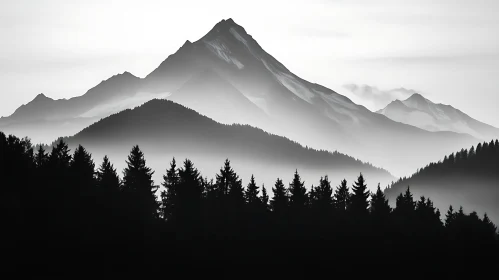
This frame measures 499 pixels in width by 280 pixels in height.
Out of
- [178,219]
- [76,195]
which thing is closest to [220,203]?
[178,219]

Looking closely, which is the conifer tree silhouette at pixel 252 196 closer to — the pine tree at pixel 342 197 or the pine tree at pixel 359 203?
the pine tree at pixel 359 203

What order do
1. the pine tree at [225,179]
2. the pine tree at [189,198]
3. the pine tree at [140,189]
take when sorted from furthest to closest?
the pine tree at [225,179] → the pine tree at [189,198] → the pine tree at [140,189]

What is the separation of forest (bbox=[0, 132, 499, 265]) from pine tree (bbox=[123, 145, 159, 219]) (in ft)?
0.51

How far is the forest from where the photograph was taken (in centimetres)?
5803

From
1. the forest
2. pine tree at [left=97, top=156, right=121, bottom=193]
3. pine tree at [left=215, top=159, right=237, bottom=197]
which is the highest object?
pine tree at [left=215, top=159, right=237, bottom=197]

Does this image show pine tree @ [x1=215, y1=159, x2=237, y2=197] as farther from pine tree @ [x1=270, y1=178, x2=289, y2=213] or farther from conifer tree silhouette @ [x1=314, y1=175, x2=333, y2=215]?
conifer tree silhouette @ [x1=314, y1=175, x2=333, y2=215]

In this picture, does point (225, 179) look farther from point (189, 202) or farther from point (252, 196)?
point (189, 202)

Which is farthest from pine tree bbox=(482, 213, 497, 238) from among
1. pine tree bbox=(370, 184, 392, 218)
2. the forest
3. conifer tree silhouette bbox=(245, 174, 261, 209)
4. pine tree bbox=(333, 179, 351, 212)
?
conifer tree silhouette bbox=(245, 174, 261, 209)

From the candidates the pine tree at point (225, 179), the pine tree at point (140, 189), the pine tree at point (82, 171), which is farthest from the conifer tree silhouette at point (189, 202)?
the pine tree at point (82, 171)

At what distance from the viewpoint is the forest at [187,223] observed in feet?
190

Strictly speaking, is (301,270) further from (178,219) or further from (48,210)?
(48,210)

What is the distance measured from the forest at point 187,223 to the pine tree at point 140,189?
0.16m

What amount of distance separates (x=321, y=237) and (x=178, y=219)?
17.4 meters

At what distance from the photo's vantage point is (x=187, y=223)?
70.4 m
